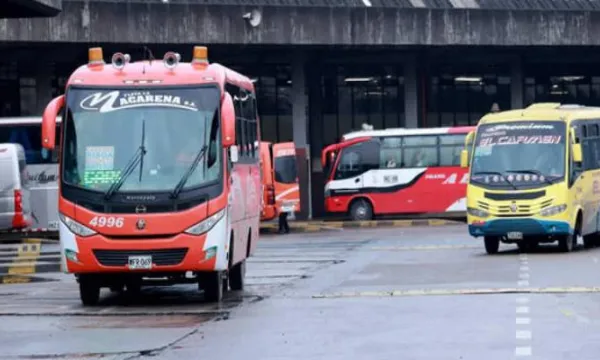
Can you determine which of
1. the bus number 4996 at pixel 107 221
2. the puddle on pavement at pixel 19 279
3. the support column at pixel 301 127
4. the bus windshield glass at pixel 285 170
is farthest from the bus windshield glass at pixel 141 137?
the support column at pixel 301 127

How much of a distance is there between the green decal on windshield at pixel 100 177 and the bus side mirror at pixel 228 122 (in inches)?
55.1

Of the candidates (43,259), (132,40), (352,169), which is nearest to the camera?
(43,259)

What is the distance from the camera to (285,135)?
5706cm

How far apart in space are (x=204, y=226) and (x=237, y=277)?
10.4ft

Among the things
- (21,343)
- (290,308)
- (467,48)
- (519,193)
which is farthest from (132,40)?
(21,343)

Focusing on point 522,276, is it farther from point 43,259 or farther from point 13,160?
point 13,160

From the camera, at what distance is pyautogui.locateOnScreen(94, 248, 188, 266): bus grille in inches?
765

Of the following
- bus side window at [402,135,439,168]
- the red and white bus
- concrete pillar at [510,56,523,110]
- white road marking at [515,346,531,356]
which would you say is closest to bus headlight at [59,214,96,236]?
white road marking at [515,346,531,356]

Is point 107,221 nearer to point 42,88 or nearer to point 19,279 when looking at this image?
point 19,279

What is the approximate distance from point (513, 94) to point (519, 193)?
2954 centimetres

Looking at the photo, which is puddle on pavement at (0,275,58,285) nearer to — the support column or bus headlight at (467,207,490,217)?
bus headlight at (467,207,490,217)

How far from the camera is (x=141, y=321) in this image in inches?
704

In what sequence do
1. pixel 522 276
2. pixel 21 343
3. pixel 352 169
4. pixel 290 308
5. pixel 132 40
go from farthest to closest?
pixel 352 169 → pixel 132 40 → pixel 522 276 → pixel 290 308 → pixel 21 343

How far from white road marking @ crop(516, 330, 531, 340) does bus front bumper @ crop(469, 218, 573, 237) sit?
1486 cm
